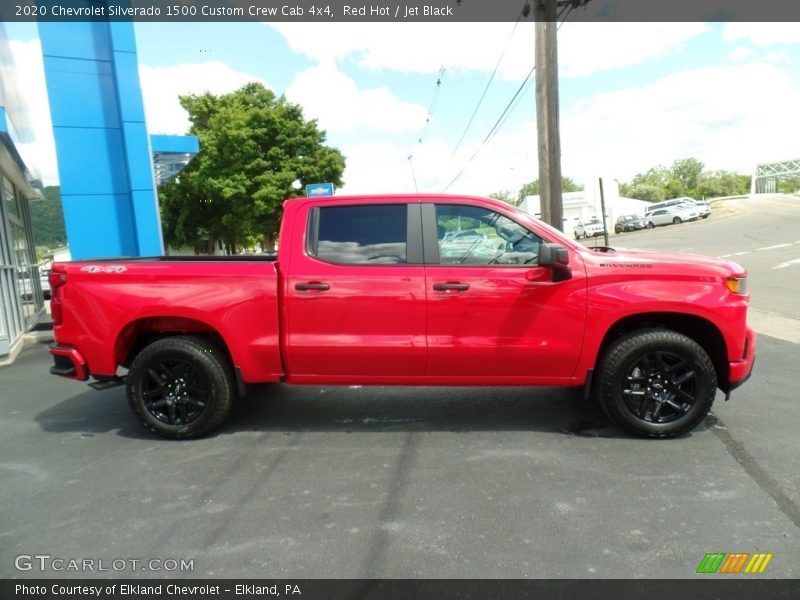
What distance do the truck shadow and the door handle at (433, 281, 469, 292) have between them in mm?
1210

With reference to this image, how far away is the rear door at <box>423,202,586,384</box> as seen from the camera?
13.3 feet

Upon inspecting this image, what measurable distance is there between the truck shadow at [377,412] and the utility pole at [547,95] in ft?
18.0

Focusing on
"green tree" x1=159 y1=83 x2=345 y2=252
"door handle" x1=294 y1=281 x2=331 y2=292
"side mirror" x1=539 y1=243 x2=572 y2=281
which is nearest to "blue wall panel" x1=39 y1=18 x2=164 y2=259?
"door handle" x1=294 y1=281 x2=331 y2=292

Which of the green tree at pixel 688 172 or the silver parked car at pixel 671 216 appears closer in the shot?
the silver parked car at pixel 671 216

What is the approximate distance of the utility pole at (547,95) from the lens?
9.62 m

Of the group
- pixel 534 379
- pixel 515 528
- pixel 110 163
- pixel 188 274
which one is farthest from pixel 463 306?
pixel 110 163

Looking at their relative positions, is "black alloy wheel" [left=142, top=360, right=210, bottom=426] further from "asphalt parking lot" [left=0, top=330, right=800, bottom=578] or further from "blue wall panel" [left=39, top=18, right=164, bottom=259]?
"blue wall panel" [left=39, top=18, right=164, bottom=259]

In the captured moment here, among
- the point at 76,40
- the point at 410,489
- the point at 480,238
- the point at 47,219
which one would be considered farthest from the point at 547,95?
the point at 47,219

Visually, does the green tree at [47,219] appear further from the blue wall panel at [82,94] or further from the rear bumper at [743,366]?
the rear bumper at [743,366]

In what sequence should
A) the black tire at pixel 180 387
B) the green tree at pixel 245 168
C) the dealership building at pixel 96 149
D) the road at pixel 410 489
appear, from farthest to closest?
the green tree at pixel 245 168
the dealership building at pixel 96 149
the black tire at pixel 180 387
the road at pixel 410 489

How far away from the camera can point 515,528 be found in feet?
9.71

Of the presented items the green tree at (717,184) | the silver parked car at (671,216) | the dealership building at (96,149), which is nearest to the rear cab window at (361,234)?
the dealership building at (96,149)

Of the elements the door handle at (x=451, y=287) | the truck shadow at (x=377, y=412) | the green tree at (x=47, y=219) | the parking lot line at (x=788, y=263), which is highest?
the green tree at (x=47, y=219)

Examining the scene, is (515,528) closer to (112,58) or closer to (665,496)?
(665,496)
